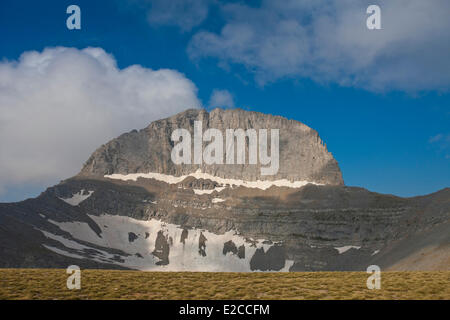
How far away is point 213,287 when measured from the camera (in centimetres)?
2711

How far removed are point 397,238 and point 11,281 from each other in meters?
193

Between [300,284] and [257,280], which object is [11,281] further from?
[300,284]

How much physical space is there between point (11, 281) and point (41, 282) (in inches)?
79.1

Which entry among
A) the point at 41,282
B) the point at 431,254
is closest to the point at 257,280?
the point at 41,282

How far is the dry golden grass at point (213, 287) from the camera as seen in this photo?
24281 mm

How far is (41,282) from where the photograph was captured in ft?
92.8

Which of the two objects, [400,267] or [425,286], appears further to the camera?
[400,267]

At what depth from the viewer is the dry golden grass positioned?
79.7ft

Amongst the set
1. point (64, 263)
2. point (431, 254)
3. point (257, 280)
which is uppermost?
point (257, 280)
